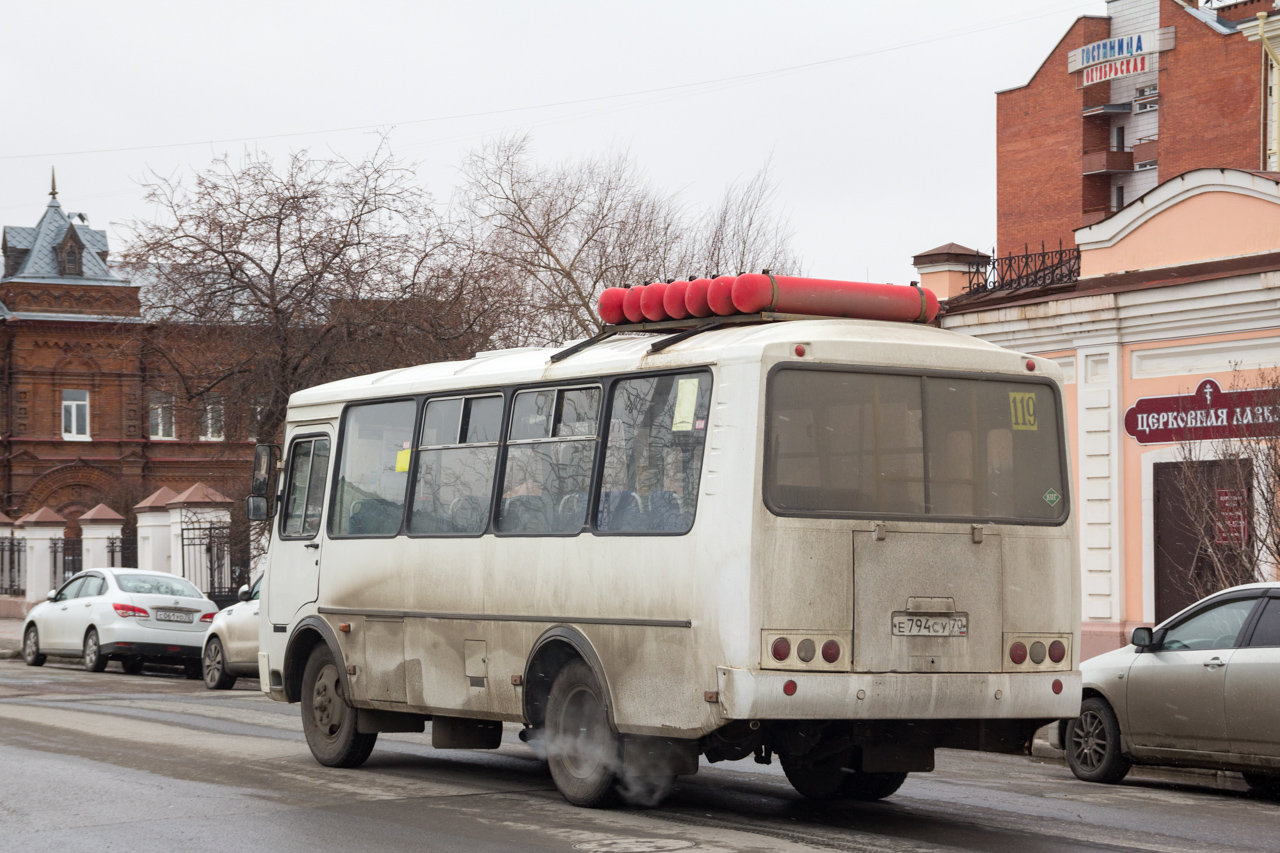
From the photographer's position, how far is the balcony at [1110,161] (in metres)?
56.1

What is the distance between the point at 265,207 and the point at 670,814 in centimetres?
2017

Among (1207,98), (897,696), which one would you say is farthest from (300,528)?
(1207,98)

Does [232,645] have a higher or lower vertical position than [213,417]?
lower

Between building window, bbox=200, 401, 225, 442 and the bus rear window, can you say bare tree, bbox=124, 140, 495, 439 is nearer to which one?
building window, bbox=200, 401, 225, 442

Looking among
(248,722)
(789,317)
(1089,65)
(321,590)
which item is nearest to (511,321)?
(248,722)

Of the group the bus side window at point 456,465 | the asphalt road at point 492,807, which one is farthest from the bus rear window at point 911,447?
Result: the bus side window at point 456,465

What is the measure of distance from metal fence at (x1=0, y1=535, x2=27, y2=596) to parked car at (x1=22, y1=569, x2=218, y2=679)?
15.5 meters

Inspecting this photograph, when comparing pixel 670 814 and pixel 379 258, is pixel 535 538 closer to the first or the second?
pixel 670 814

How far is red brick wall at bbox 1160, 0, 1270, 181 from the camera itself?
165ft

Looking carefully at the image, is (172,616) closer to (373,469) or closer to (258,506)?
(258,506)

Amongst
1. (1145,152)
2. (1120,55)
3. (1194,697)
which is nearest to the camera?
(1194,697)

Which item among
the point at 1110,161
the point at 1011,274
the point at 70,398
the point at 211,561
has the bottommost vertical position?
the point at 211,561

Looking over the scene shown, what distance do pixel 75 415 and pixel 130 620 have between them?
1625 inches

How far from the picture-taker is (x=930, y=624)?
8453mm
